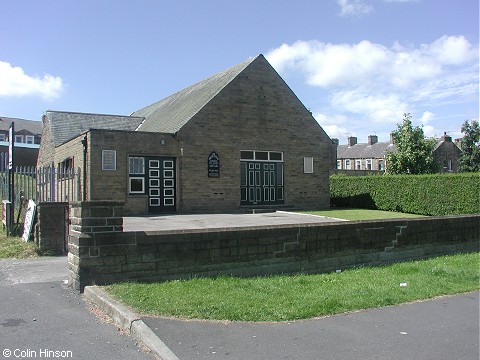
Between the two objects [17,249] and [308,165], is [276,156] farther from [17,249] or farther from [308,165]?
[17,249]

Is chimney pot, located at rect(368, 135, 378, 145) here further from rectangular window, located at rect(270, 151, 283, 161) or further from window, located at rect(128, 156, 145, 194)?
window, located at rect(128, 156, 145, 194)

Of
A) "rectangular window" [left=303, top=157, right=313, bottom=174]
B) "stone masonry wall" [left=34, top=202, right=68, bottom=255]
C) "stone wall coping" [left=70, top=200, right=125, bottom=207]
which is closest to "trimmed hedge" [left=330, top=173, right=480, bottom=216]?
"rectangular window" [left=303, top=157, right=313, bottom=174]

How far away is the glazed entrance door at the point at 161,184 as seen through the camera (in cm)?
2092

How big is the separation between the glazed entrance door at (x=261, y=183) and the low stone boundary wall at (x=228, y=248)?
1297 centimetres

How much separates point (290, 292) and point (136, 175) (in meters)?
14.6

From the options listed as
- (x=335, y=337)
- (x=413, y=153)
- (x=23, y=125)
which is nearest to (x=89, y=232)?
(x=335, y=337)

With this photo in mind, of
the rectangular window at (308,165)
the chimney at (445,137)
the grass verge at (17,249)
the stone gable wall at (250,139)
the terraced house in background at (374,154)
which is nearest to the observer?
the grass verge at (17,249)

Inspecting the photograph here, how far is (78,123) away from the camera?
2866 cm

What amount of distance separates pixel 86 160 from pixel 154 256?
13511 millimetres

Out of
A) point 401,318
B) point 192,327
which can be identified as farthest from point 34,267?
point 401,318

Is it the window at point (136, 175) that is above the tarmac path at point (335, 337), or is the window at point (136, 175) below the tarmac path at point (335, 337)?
above

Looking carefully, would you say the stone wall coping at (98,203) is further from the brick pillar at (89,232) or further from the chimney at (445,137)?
the chimney at (445,137)

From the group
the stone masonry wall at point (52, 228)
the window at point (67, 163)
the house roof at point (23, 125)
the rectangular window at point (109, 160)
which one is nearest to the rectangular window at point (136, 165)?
the rectangular window at point (109, 160)

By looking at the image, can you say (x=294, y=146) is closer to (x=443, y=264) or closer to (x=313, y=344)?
(x=443, y=264)
